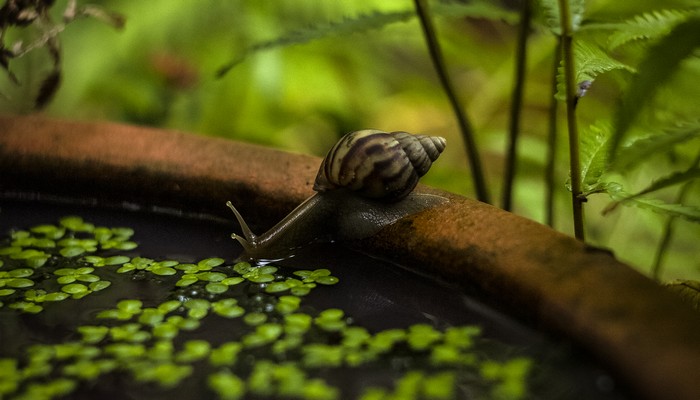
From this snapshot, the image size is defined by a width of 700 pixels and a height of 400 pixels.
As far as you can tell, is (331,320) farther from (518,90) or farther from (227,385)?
(518,90)

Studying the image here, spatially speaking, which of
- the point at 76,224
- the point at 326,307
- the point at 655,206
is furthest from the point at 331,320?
the point at 76,224

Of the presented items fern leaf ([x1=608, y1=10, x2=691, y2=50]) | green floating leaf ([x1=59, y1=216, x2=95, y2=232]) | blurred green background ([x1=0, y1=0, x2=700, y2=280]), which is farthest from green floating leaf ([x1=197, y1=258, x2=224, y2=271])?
blurred green background ([x1=0, y1=0, x2=700, y2=280])

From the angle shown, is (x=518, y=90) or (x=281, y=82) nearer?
(x=518, y=90)

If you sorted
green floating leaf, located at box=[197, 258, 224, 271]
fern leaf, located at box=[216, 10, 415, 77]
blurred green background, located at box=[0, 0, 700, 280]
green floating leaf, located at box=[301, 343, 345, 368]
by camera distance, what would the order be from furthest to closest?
blurred green background, located at box=[0, 0, 700, 280]
fern leaf, located at box=[216, 10, 415, 77]
green floating leaf, located at box=[197, 258, 224, 271]
green floating leaf, located at box=[301, 343, 345, 368]

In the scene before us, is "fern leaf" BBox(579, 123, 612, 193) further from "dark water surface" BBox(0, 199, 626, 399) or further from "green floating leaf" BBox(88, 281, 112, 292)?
"green floating leaf" BBox(88, 281, 112, 292)

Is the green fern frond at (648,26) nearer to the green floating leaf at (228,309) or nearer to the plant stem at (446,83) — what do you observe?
the plant stem at (446,83)

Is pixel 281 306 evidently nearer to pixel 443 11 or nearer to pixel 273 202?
pixel 273 202
